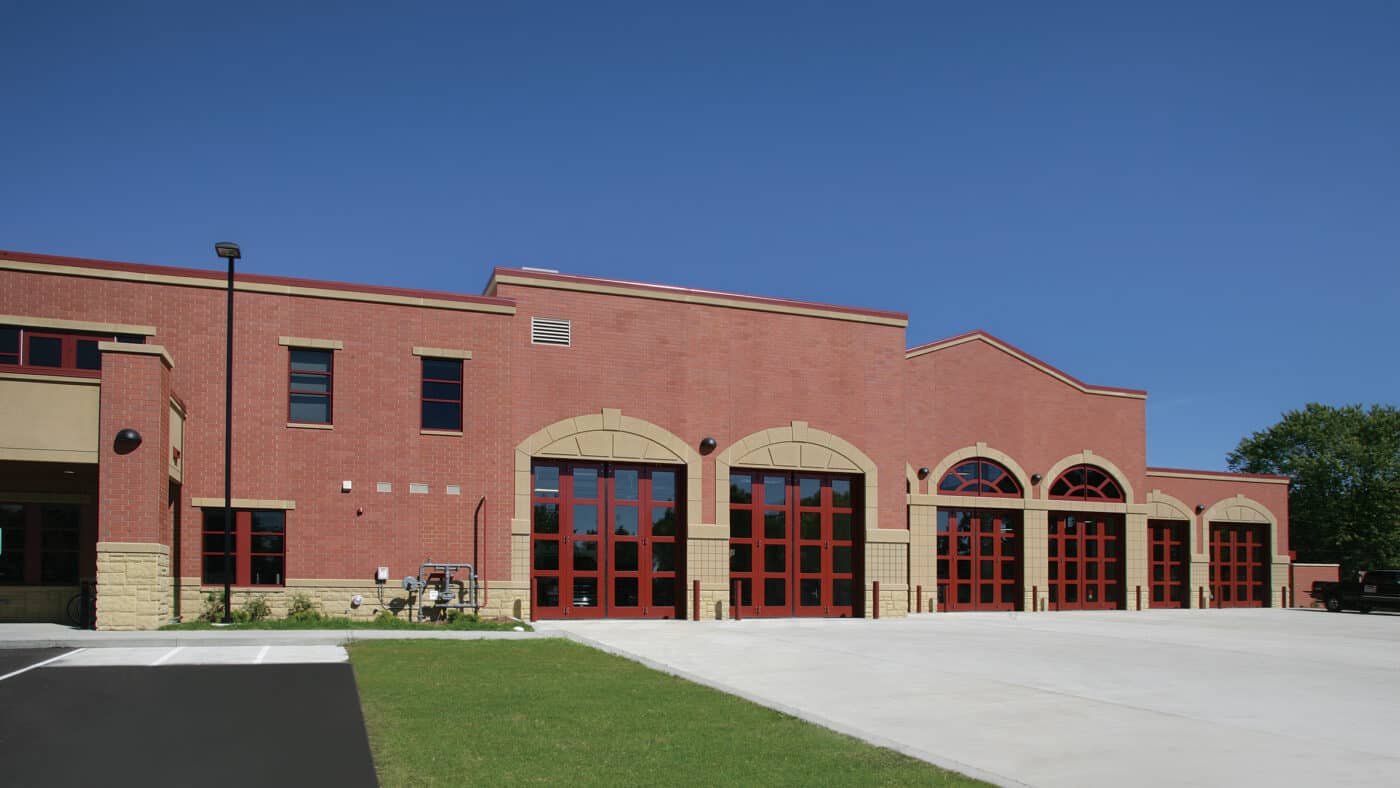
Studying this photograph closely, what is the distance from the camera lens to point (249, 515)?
24406mm

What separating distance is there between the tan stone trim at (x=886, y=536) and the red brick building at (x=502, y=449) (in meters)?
0.07

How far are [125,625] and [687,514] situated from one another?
42.0 feet

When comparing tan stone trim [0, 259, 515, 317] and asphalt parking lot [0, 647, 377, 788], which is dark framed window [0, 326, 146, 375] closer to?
tan stone trim [0, 259, 515, 317]

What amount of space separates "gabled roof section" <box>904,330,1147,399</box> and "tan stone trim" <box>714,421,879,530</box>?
4150 millimetres

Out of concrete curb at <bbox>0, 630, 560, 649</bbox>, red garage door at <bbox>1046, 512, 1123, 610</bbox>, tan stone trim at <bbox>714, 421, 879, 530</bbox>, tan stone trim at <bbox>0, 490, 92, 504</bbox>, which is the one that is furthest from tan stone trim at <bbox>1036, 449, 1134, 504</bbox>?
tan stone trim at <bbox>0, 490, 92, 504</bbox>

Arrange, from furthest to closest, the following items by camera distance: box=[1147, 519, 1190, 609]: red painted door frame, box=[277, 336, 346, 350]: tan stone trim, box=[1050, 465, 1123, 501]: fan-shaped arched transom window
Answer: box=[1147, 519, 1190, 609]: red painted door frame, box=[1050, 465, 1123, 501]: fan-shaped arched transom window, box=[277, 336, 346, 350]: tan stone trim

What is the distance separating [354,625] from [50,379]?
23.7 feet

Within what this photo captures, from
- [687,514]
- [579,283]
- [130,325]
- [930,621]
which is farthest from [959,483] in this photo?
[130,325]

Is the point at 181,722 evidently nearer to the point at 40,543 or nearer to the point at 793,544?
the point at 40,543

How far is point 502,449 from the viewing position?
26500 millimetres

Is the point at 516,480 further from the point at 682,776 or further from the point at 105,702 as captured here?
the point at 682,776

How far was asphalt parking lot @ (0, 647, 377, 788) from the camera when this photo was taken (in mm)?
8867

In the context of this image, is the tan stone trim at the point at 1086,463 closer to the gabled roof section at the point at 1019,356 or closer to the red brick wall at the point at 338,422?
the gabled roof section at the point at 1019,356

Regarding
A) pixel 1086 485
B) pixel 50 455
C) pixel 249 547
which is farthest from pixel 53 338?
pixel 1086 485
